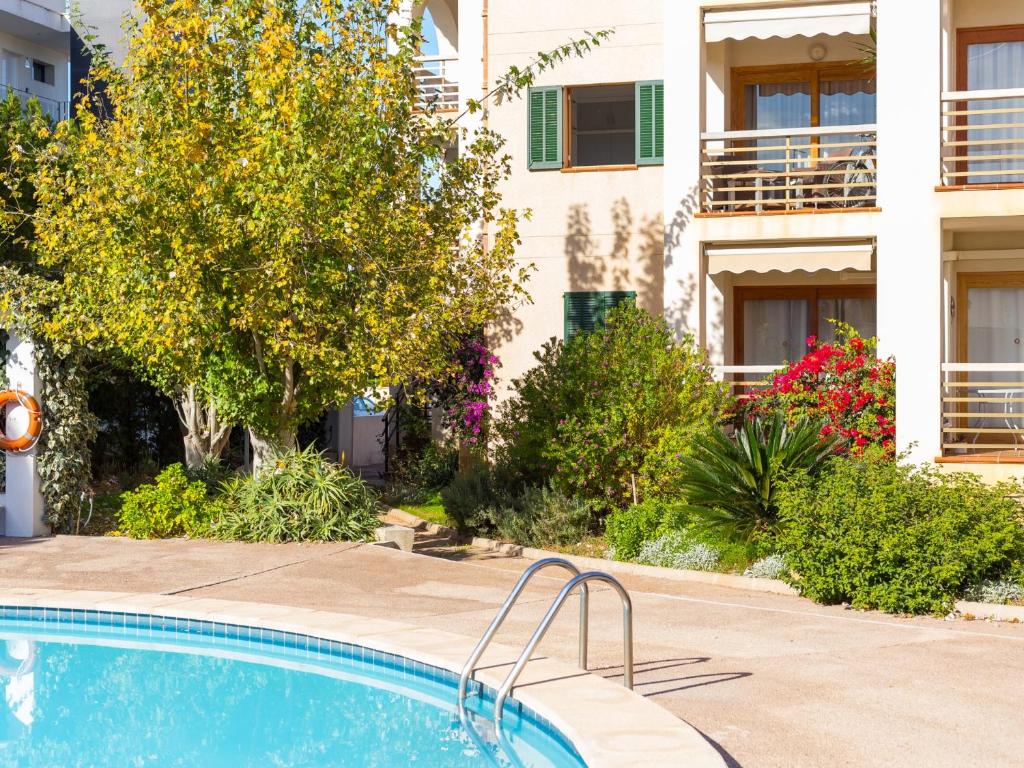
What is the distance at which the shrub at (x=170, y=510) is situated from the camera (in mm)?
16531

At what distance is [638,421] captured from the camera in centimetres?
1733

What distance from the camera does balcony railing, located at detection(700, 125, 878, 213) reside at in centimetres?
1964

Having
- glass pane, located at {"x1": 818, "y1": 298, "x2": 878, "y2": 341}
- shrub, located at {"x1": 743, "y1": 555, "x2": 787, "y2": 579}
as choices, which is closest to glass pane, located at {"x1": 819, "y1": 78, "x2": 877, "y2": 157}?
glass pane, located at {"x1": 818, "y1": 298, "x2": 878, "y2": 341}

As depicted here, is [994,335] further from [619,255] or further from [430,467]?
[430,467]

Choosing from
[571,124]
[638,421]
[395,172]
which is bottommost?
[638,421]

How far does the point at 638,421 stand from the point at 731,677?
763 centimetres

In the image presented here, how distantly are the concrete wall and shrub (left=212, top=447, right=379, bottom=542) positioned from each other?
6475mm

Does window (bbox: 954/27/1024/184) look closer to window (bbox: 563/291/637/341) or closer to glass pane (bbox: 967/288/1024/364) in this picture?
glass pane (bbox: 967/288/1024/364)

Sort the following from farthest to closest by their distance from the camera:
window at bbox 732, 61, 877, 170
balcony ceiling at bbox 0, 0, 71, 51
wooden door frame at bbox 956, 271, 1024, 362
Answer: balcony ceiling at bbox 0, 0, 71, 51 → window at bbox 732, 61, 877, 170 → wooden door frame at bbox 956, 271, 1024, 362

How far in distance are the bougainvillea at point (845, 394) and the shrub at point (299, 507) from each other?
237 inches

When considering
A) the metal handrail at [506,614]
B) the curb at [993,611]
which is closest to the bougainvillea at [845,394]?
the curb at [993,611]

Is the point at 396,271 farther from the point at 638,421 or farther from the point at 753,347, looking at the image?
the point at 753,347

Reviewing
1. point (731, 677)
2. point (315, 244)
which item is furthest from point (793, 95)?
point (731, 677)

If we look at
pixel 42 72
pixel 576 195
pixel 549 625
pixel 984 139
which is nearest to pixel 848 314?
pixel 984 139
